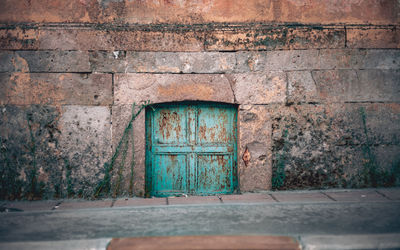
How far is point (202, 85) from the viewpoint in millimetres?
4039

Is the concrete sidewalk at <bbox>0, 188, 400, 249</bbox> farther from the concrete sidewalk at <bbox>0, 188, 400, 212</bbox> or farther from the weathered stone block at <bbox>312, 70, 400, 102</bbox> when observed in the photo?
the weathered stone block at <bbox>312, 70, 400, 102</bbox>

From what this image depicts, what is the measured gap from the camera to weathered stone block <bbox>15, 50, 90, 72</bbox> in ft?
12.9

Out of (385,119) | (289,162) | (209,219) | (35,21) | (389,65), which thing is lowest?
(209,219)

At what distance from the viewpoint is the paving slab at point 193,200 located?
3712 mm

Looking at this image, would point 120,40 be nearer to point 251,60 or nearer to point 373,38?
point 251,60

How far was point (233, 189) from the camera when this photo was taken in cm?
429

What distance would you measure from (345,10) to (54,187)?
4.59 m

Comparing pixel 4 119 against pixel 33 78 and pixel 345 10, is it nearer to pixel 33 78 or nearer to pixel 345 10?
pixel 33 78

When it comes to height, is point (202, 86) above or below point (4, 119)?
above

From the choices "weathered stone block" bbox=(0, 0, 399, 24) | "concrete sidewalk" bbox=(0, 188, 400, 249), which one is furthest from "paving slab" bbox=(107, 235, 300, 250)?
"weathered stone block" bbox=(0, 0, 399, 24)

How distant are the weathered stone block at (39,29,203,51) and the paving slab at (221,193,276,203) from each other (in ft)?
6.61

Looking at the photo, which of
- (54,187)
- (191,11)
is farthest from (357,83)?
(54,187)

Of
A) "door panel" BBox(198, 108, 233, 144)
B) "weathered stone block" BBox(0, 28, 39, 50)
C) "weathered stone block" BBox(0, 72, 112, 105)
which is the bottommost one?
"door panel" BBox(198, 108, 233, 144)

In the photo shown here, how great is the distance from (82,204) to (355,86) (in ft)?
12.9
